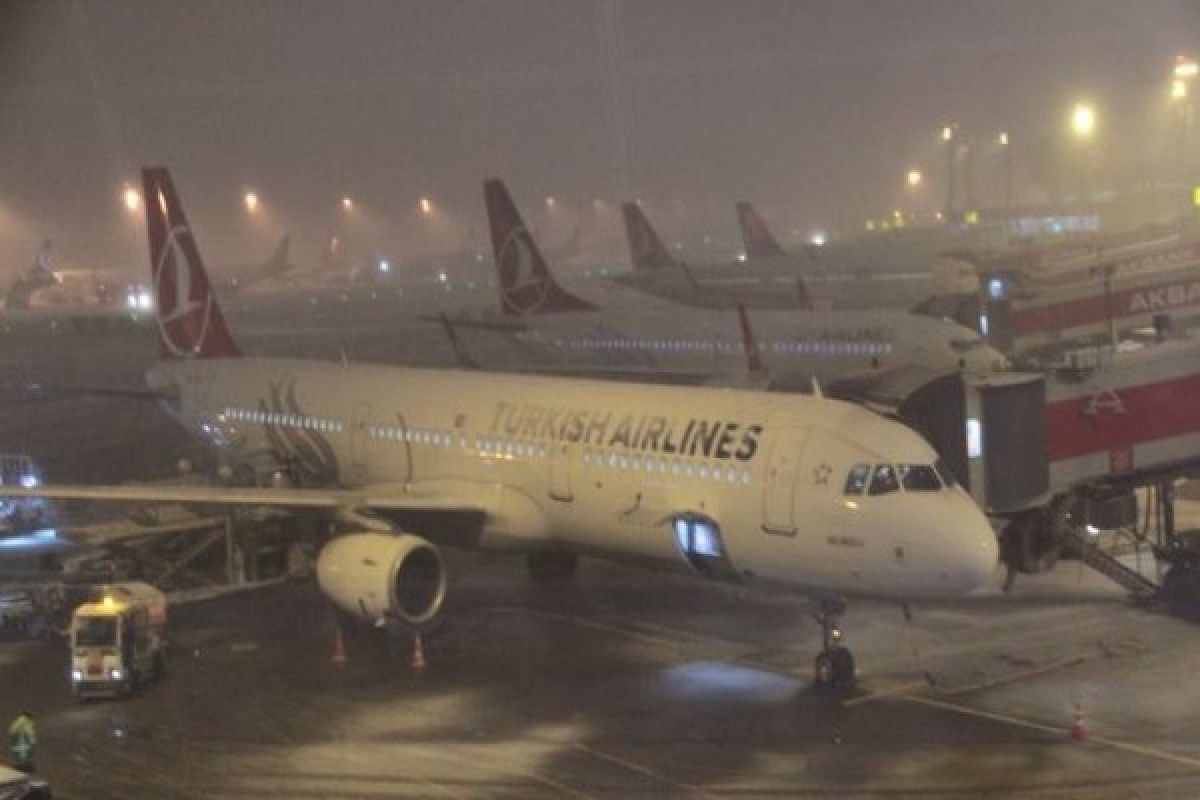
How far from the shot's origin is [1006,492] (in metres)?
26.9

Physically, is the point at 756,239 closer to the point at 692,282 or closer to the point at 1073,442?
the point at 692,282

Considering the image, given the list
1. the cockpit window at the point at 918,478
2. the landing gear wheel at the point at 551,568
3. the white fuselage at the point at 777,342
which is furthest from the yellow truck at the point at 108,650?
the white fuselage at the point at 777,342

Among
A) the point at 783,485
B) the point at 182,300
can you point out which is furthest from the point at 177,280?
the point at 783,485

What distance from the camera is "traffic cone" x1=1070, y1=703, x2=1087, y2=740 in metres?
20.0

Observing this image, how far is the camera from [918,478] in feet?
73.6

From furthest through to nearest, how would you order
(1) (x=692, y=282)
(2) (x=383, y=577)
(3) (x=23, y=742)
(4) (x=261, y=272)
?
(4) (x=261, y=272) < (1) (x=692, y=282) < (2) (x=383, y=577) < (3) (x=23, y=742)

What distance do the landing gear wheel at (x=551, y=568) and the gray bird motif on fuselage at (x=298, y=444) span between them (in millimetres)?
4859

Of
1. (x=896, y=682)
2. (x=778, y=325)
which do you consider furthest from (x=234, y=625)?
(x=778, y=325)

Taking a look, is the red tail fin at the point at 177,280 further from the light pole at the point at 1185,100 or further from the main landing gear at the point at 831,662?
the light pole at the point at 1185,100

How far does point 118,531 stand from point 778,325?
24785 millimetres

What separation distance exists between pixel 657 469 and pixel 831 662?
4.33m

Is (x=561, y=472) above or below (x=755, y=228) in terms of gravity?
below

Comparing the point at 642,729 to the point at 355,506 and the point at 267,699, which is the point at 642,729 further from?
the point at 355,506

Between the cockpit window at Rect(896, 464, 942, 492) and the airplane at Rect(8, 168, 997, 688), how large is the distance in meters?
0.02
